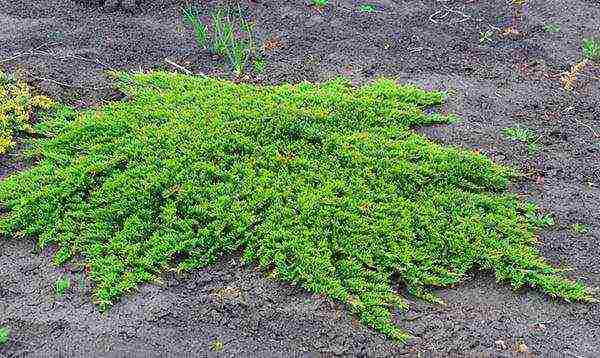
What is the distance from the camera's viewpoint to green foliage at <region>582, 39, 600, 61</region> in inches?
242

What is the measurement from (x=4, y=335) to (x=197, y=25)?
3.39m

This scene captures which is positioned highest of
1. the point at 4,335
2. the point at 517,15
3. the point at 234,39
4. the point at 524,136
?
the point at 517,15

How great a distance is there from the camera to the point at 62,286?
12.8 ft

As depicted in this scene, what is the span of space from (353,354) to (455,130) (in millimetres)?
2248

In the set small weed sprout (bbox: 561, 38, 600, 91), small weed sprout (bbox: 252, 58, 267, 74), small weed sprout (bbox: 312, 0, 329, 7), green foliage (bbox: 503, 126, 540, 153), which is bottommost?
green foliage (bbox: 503, 126, 540, 153)

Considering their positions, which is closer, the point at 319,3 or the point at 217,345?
the point at 217,345

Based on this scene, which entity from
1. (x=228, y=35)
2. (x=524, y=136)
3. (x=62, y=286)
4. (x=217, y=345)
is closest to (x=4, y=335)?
(x=62, y=286)

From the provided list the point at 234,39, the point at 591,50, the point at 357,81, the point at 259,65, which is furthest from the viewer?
the point at 234,39

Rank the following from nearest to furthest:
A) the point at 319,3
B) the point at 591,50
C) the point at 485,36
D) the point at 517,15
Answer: the point at 591,50 → the point at 485,36 → the point at 517,15 → the point at 319,3

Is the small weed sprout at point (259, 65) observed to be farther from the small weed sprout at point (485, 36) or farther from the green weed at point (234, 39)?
the small weed sprout at point (485, 36)

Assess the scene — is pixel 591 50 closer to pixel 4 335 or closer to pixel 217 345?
pixel 217 345

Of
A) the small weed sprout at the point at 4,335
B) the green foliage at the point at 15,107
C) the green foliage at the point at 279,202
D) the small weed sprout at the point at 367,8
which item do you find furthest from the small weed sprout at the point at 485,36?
the small weed sprout at the point at 4,335

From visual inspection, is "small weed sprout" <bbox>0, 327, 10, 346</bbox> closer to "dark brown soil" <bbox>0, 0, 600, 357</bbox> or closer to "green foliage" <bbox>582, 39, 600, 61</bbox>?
"dark brown soil" <bbox>0, 0, 600, 357</bbox>

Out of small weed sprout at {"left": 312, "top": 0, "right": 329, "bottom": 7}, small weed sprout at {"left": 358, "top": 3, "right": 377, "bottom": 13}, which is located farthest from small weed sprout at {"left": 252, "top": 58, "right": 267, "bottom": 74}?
Result: small weed sprout at {"left": 358, "top": 3, "right": 377, "bottom": 13}
